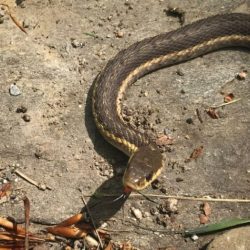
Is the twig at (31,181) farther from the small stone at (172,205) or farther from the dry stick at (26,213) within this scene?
the small stone at (172,205)

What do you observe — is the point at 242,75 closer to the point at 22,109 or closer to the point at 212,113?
the point at 212,113

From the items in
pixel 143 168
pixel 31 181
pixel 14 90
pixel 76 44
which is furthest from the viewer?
pixel 76 44

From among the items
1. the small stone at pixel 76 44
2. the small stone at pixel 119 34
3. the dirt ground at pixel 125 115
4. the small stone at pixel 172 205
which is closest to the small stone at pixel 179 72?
the dirt ground at pixel 125 115

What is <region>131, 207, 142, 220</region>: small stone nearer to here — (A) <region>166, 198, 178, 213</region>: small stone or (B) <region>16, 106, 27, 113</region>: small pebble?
(A) <region>166, 198, 178, 213</region>: small stone

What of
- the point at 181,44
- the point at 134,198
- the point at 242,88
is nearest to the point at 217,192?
the point at 134,198

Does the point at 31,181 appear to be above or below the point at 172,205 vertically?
below

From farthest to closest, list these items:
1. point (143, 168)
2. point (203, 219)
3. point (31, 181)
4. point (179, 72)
Answer: 1. point (179, 72)
2. point (31, 181)
3. point (203, 219)
4. point (143, 168)

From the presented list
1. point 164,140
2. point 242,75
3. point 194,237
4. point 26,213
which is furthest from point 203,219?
point 242,75
